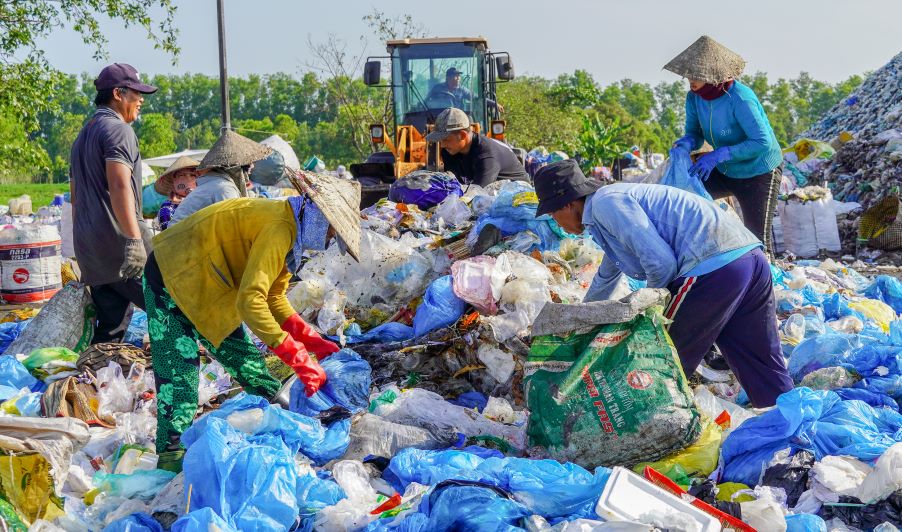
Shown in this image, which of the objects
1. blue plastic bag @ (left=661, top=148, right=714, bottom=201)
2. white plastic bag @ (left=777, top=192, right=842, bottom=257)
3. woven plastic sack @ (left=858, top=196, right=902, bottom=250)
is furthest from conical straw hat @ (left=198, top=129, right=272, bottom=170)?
woven plastic sack @ (left=858, top=196, right=902, bottom=250)

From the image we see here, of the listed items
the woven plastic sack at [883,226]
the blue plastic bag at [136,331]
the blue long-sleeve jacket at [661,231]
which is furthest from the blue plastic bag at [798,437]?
the woven plastic sack at [883,226]

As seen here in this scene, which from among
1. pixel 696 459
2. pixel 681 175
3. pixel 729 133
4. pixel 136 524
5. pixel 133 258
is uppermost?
pixel 729 133

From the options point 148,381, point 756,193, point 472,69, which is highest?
point 472,69

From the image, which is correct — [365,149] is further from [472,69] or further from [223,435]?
[223,435]

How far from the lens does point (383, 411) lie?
372 cm

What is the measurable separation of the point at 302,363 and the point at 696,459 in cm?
147

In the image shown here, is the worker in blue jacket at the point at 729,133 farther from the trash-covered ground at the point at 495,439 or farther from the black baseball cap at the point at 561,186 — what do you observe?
the black baseball cap at the point at 561,186

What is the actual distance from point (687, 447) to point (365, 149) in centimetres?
3131

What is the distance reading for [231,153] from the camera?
5.00 meters

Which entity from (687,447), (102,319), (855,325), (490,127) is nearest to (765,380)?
(687,447)

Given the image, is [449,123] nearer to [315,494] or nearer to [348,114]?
[315,494]

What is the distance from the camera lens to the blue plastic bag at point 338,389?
11.6 ft

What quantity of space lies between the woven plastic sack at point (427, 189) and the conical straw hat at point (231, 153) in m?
1.99

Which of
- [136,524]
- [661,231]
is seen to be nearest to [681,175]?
[661,231]
